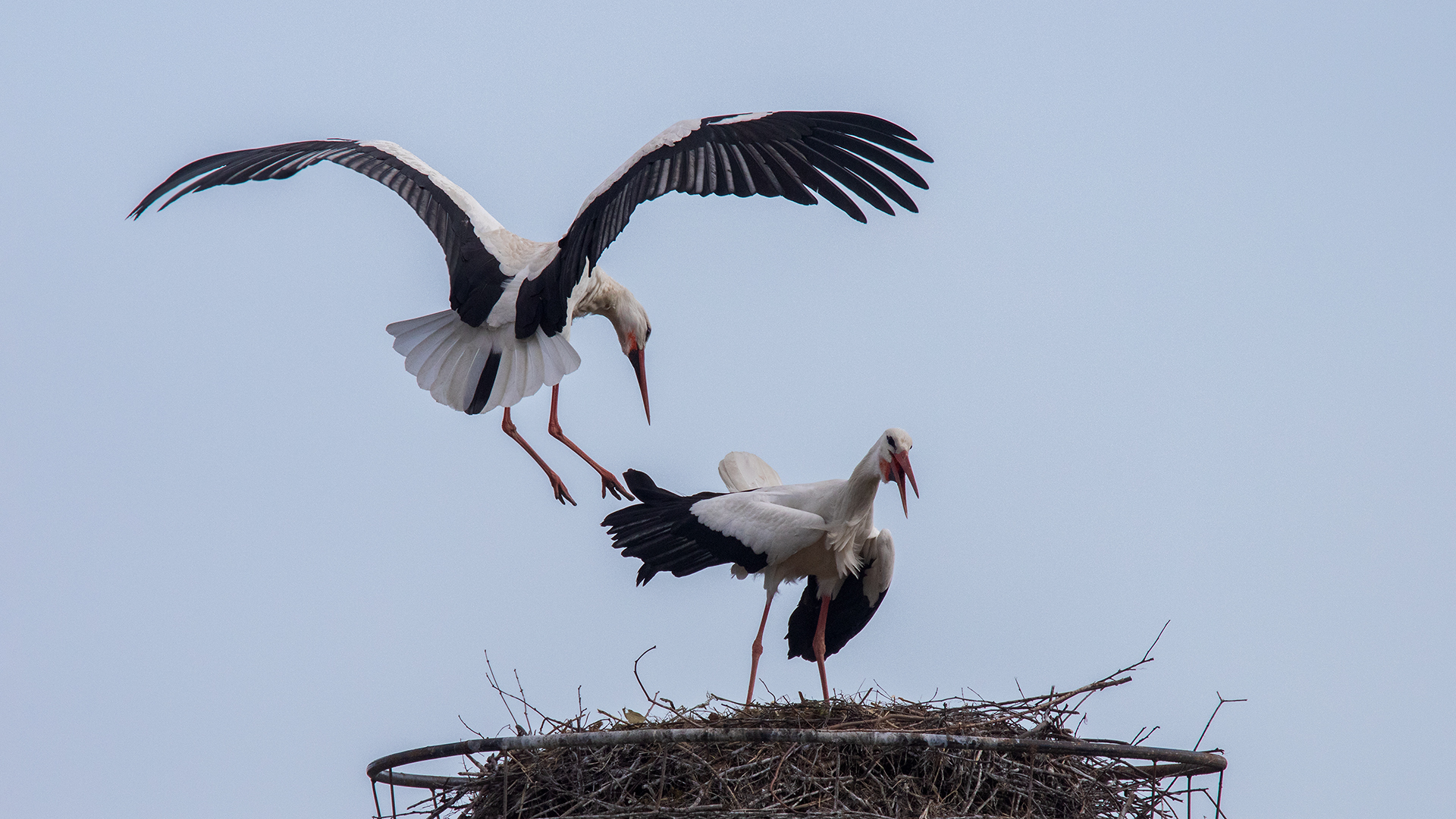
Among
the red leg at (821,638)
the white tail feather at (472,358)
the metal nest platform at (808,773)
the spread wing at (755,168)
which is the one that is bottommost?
the metal nest platform at (808,773)

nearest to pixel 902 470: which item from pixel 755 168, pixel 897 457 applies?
pixel 897 457

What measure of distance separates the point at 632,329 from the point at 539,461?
110 cm

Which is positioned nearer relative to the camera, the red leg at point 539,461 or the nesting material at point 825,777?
the nesting material at point 825,777

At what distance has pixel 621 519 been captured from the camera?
615cm

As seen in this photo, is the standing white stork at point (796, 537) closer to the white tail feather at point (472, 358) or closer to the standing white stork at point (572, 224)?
the standing white stork at point (572, 224)

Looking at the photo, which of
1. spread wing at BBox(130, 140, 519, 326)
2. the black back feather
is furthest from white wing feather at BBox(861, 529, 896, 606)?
spread wing at BBox(130, 140, 519, 326)

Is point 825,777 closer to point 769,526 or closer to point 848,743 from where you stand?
point 848,743

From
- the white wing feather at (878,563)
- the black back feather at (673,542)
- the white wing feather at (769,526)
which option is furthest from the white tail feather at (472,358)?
the white wing feather at (878,563)

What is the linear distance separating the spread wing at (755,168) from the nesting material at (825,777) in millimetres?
1839

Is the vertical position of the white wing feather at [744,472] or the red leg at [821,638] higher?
the white wing feather at [744,472]

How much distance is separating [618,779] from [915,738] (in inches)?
38.8

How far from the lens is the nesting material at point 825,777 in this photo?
4.61m

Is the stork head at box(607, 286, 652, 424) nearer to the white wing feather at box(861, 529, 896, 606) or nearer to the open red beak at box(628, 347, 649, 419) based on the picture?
the open red beak at box(628, 347, 649, 419)

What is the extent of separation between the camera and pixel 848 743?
4648 mm
